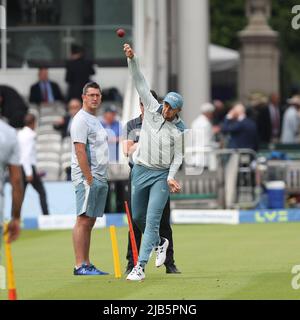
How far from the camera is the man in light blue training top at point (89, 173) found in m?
16.2

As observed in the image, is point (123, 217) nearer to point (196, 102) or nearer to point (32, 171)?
point (32, 171)

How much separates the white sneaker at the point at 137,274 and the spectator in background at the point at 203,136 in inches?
518

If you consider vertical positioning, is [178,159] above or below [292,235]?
above

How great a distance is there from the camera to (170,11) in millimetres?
41688

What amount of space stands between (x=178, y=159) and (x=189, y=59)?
17.2 metres

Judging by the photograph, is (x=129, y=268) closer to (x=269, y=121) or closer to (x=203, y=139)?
(x=203, y=139)

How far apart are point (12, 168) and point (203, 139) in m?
17.5

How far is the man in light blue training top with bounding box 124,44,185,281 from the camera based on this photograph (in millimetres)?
15430

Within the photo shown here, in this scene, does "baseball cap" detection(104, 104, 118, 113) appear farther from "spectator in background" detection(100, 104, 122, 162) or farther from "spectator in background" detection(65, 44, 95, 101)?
"spectator in background" detection(65, 44, 95, 101)

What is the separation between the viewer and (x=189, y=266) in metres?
17.6

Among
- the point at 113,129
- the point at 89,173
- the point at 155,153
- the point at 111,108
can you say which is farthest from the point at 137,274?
the point at 111,108

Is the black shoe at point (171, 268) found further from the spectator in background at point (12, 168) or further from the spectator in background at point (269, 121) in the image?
the spectator in background at point (269, 121)

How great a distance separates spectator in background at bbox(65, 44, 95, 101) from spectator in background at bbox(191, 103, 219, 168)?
112 inches

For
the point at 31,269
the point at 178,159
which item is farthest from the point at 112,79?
the point at 178,159
